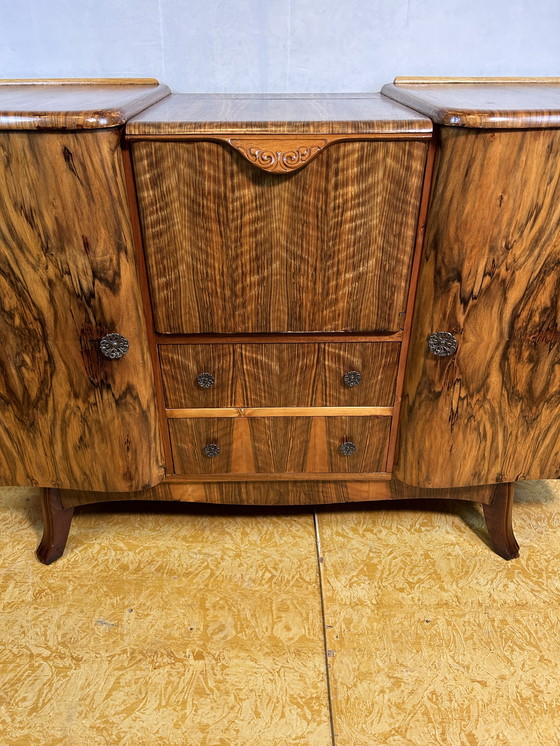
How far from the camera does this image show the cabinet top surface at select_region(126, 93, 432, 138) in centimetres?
74

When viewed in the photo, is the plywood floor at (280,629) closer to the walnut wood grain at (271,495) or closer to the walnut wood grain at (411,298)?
the walnut wood grain at (271,495)

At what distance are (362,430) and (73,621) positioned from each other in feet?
2.04

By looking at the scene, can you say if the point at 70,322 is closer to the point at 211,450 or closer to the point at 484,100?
the point at 211,450

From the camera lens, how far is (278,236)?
82 centimetres

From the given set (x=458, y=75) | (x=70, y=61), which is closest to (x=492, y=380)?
(x=458, y=75)

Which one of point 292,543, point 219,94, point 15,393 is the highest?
point 219,94

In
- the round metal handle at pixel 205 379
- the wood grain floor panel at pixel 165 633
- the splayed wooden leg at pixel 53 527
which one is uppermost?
the round metal handle at pixel 205 379

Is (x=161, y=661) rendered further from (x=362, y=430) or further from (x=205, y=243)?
(x=205, y=243)

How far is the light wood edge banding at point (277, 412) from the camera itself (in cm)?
97

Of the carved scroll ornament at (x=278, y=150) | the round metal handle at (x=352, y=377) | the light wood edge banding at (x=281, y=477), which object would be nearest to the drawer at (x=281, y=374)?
the round metal handle at (x=352, y=377)

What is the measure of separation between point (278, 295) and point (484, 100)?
433 mm

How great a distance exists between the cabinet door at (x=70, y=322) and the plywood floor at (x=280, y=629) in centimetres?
23

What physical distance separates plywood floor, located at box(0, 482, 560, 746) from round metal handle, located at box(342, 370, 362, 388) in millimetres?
386

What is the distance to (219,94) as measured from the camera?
1.13m
